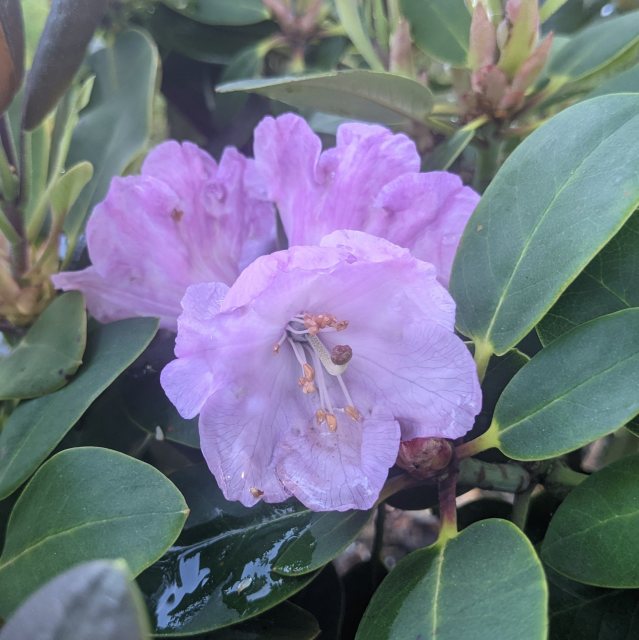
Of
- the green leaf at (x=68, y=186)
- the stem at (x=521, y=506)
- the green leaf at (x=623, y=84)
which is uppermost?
the green leaf at (x=623, y=84)

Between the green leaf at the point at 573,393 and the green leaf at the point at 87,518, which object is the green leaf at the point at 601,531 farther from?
the green leaf at the point at 87,518

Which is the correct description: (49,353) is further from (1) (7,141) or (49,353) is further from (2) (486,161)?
(2) (486,161)

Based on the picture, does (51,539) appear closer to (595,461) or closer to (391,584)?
(391,584)

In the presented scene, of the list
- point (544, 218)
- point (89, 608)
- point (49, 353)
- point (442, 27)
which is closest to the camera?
point (89, 608)

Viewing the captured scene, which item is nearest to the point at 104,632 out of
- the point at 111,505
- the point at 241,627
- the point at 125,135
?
the point at 111,505

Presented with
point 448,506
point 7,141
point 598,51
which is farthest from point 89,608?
point 598,51

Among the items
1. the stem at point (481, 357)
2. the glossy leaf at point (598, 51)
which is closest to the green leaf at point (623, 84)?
the glossy leaf at point (598, 51)
